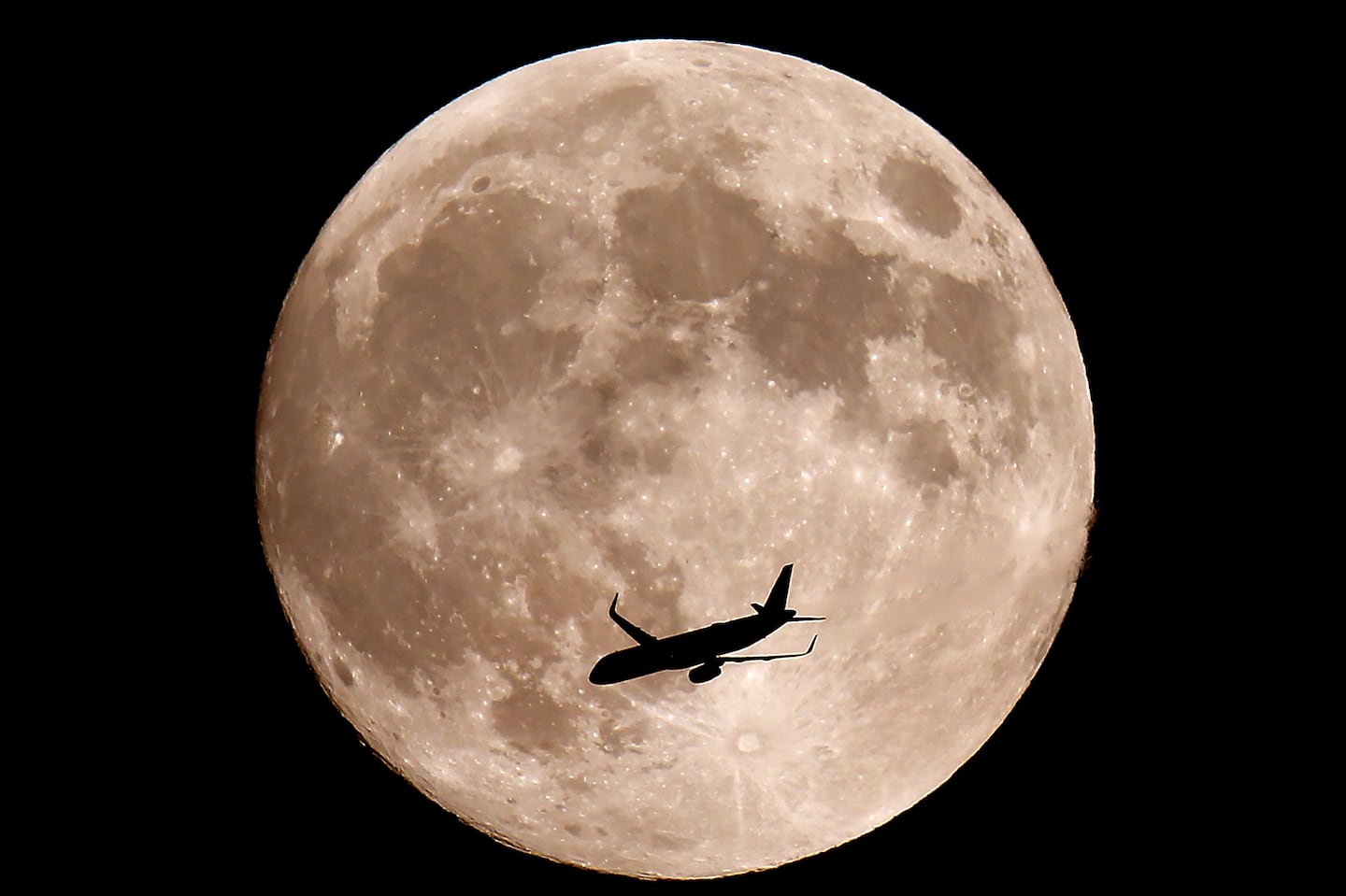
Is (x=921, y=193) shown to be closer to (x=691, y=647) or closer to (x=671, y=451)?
(x=671, y=451)

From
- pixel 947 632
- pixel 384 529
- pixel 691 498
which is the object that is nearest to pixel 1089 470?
pixel 947 632

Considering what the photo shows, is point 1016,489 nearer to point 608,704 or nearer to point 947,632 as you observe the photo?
point 947,632

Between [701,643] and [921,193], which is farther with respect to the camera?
[921,193]

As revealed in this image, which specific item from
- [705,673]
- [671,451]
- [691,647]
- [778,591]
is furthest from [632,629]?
[671,451]

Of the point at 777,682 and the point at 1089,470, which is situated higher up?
the point at 1089,470

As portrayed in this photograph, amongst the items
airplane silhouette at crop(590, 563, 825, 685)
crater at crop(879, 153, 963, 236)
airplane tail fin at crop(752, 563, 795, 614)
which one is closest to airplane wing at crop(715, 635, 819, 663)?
airplane silhouette at crop(590, 563, 825, 685)

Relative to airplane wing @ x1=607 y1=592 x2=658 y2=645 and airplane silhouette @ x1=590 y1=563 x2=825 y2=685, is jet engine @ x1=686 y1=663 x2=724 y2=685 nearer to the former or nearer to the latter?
airplane silhouette @ x1=590 y1=563 x2=825 y2=685

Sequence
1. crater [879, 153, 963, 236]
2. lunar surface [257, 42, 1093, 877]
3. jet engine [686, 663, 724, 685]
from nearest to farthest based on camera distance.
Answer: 1. lunar surface [257, 42, 1093, 877]
2. jet engine [686, 663, 724, 685]
3. crater [879, 153, 963, 236]
